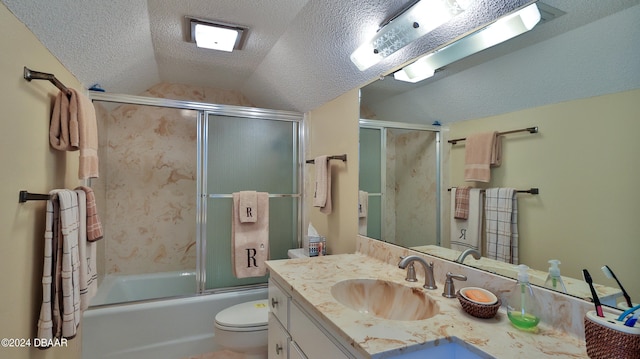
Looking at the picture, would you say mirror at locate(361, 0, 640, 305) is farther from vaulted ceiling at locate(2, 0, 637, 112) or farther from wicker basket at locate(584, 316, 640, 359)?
wicker basket at locate(584, 316, 640, 359)

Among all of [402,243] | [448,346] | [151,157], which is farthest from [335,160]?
[151,157]

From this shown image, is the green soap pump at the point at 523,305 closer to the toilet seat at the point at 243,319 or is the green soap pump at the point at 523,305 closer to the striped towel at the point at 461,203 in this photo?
the striped towel at the point at 461,203

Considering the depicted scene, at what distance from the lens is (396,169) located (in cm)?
174

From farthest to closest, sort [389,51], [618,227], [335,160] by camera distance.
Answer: [335,160] < [389,51] < [618,227]

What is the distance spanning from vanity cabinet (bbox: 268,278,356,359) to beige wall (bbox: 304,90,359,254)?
2.25 feet

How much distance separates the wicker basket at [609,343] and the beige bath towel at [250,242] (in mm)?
2100

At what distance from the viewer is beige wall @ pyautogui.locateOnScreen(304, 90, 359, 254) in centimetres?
202

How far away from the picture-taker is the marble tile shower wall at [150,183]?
2.96 m

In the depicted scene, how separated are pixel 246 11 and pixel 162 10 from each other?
1.55ft

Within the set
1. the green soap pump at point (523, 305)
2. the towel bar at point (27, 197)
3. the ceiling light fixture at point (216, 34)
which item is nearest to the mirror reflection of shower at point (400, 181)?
the green soap pump at point (523, 305)

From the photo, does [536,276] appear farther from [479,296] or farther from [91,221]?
[91,221]

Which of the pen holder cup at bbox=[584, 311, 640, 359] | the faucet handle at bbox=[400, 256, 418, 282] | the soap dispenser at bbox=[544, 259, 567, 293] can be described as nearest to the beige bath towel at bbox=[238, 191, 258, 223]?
the faucet handle at bbox=[400, 256, 418, 282]

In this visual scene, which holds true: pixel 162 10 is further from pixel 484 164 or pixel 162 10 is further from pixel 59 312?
pixel 484 164

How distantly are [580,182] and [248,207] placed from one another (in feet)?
6.75
